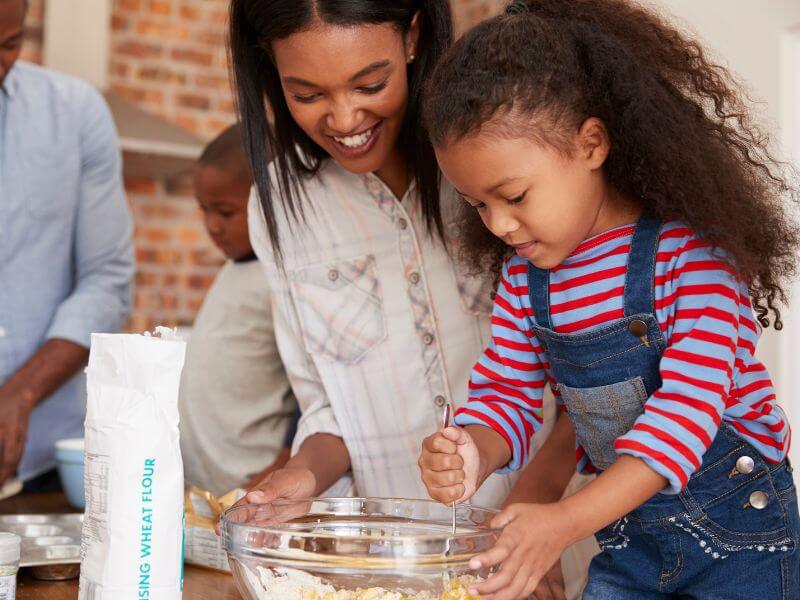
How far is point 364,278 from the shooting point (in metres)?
1.40

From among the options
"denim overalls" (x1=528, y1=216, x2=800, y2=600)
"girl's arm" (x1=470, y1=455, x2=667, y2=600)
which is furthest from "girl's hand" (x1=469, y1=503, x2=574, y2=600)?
"denim overalls" (x1=528, y1=216, x2=800, y2=600)

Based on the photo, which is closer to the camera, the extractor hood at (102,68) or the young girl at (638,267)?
the young girl at (638,267)

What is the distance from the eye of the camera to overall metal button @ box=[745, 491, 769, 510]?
1012 millimetres

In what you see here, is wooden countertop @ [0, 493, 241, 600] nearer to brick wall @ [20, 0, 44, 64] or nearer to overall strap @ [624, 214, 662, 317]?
overall strap @ [624, 214, 662, 317]

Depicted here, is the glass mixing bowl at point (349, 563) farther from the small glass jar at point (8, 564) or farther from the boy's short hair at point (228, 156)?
the boy's short hair at point (228, 156)

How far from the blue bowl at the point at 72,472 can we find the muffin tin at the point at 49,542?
0.21 m

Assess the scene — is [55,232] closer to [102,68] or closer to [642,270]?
[642,270]

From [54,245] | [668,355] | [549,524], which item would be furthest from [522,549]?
[54,245]

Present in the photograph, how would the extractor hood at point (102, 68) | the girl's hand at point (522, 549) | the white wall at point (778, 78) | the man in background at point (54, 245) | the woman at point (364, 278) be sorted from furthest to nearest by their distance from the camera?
the extractor hood at point (102, 68) < the man in background at point (54, 245) < the white wall at point (778, 78) < the woman at point (364, 278) < the girl's hand at point (522, 549)

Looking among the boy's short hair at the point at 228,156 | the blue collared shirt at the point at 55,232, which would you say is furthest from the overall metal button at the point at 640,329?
the blue collared shirt at the point at 55,232

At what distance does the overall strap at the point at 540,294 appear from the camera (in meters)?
1.06

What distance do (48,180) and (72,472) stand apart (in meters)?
0.70

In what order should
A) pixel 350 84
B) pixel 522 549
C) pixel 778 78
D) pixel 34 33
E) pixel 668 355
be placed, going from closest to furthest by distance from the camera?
pixel 522 549 → pixel 668 355 → pixel 350 84 → pixel 778 78 → pixel 34 33

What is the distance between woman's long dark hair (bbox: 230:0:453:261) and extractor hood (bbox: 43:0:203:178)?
228cm
